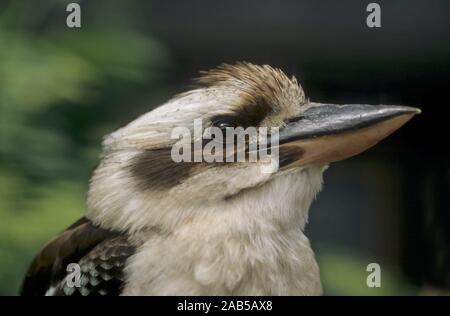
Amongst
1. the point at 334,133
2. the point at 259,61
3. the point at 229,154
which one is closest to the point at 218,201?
the point at 229,154

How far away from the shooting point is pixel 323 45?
6.58ft

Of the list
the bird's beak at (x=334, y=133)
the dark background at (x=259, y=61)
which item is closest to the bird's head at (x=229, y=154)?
the bird's beak at (x=334, y=133)

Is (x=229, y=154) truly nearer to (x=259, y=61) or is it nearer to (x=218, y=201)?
(x=218, y=201)

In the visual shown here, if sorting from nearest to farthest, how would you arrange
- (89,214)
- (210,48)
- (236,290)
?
(236,290) → (89,214) → (210,48)

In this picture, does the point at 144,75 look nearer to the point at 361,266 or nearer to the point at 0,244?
the point at 0,244

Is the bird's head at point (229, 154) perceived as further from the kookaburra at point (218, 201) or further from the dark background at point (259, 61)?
the dark background at point (259, 61)

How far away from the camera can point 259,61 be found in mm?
1887

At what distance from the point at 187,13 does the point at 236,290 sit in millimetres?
726

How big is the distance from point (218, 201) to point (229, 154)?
98mm

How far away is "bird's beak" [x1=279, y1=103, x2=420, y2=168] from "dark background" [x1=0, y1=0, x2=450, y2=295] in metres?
0.19

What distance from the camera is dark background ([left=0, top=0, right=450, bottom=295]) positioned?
6.30 ft

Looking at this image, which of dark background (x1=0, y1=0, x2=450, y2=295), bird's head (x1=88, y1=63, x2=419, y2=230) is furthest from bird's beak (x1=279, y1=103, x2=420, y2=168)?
dark background (x1=0, y1=0, x2=450, y2=295)

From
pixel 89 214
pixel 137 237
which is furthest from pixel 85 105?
pixel 137 237

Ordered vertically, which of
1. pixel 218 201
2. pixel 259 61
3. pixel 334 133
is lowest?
pixel 218 201
